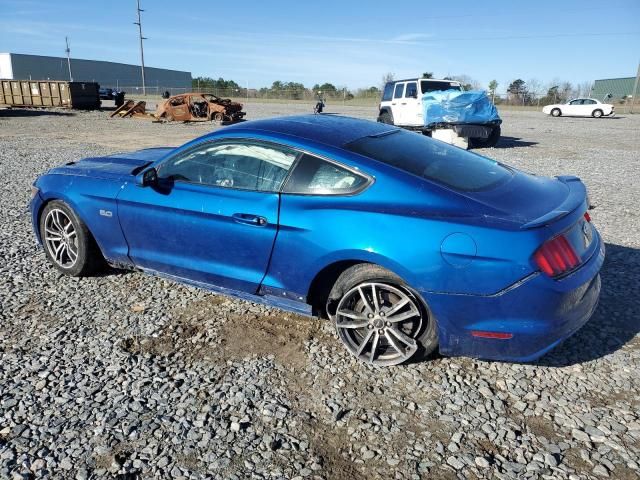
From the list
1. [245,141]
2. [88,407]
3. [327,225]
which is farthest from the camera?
[245,141]

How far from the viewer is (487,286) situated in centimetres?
258

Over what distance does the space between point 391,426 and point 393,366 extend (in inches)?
21.8

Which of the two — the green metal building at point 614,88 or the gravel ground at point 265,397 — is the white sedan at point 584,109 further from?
the gravel ground at point 265,397

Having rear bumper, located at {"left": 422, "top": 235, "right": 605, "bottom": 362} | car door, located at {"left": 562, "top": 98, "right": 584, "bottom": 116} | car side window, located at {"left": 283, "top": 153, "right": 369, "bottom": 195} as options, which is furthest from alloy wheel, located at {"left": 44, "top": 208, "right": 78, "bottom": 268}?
car door, located at {"left": 562, "top": 98, "right": 584, "bottom": 116}

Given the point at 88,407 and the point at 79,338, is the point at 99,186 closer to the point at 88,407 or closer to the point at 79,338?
the point at 79,338

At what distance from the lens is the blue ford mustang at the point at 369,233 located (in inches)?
103

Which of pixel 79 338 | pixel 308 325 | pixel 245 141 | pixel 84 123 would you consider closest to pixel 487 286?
pixel 308 325

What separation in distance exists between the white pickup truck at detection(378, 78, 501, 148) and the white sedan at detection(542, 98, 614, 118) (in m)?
19.5

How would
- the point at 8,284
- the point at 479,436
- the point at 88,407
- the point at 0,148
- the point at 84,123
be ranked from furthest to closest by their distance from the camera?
the point at 84,123 < the point at 0,148 < the point at 8,284 < the point at 88,407 < the point at 479,436

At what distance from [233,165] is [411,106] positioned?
1349 cm

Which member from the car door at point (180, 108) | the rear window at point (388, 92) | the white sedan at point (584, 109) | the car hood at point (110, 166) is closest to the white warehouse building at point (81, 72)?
the car door at point (180, 108)

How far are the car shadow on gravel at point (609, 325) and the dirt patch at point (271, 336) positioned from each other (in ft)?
5.09

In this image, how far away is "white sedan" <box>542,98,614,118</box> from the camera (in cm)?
3073

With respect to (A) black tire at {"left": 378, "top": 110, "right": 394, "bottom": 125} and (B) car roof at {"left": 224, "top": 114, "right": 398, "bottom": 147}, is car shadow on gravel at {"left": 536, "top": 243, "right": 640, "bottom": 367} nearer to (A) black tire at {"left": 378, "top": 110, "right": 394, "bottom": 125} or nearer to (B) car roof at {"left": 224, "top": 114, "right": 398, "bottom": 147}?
(B) car roof at {"left": 224, "top": 114, "right": 398, "bottom": 147}
